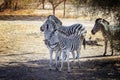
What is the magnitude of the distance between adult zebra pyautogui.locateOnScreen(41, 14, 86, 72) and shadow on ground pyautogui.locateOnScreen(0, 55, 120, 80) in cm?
68

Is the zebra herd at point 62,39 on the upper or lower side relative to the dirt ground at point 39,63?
upper

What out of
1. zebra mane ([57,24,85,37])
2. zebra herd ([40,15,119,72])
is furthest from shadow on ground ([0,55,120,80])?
zebra mane ([57,24,85,37])

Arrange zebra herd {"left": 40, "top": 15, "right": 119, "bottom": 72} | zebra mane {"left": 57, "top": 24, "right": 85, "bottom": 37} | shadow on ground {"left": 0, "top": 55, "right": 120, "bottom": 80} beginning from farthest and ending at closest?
1. zebra mane {"left": 57, "top": 24, "right": 85, "bottom": 37}
2. zebra herd {"left": 40, "top": 15, "right": 119, "bottom": 72}
3. shadow on ground {"left": 0, "top": 55, "right": 120, "bottom": 80}

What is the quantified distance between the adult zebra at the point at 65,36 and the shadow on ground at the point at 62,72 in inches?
26.7

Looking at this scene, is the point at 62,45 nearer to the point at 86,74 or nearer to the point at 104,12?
the point at 86,74

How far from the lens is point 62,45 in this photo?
13.9 metres

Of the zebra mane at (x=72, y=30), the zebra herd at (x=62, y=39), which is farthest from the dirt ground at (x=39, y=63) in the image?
the zebra mane at (x=72, y=30)

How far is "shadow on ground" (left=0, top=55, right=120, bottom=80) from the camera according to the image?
43.8ft

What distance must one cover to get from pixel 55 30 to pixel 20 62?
3167 millimetres

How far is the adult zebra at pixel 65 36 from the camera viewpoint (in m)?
13.9

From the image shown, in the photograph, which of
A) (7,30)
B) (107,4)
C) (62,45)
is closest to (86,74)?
(62,45)

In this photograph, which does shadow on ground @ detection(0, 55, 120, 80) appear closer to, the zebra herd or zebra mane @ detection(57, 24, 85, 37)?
the zebra herd

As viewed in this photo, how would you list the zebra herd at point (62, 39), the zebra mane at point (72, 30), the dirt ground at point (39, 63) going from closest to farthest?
the dirt ground at point (39, 63) < the zebra herd at point (62, 39) < the zebra mane at point (72, 30)

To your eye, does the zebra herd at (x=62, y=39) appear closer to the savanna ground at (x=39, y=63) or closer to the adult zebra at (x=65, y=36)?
the adult zebra at (x=65, y=36)
